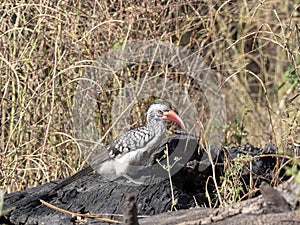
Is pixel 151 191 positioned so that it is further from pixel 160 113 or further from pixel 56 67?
pixel 56 67

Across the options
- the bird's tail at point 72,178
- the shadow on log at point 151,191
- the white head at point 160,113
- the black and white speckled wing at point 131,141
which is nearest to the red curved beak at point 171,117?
the white head at point 160,113

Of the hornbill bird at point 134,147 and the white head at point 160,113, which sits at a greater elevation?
the white head at point 160,113

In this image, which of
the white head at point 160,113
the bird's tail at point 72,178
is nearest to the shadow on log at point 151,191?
the bird's tail at point 72,178

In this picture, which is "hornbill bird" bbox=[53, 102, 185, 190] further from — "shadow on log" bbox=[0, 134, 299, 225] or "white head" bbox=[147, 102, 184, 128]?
"shadow on log" bbox=[0, 134, 299, 225]

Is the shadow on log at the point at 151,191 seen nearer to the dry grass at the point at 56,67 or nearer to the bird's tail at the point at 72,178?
the bird's tail at the point at 72,178

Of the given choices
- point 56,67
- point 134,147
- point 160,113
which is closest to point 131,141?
point 134,147

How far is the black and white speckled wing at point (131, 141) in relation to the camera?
362 centimetres

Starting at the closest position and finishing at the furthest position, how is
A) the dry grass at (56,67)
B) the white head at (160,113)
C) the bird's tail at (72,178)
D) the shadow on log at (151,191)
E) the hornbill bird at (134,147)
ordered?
the shadow on log at (151,191) < the bird's tail at (72,178) < the hornbill bird at (134,147) < the white head at (160,113) < the dry grass at (56,67)

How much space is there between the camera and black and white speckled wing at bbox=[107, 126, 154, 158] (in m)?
3.62

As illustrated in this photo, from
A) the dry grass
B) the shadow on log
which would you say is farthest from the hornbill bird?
the dry grass

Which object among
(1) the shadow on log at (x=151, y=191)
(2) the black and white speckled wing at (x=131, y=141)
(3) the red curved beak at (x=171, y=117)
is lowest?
(1) the shadow on log at (x=151, y=191)

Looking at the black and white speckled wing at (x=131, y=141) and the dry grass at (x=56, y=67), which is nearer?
the black and white speckled wing at (x=131, y=141)

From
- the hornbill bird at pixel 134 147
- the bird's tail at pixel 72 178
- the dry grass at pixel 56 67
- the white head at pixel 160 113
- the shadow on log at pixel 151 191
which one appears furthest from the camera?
the dry grass at pixel 56 67

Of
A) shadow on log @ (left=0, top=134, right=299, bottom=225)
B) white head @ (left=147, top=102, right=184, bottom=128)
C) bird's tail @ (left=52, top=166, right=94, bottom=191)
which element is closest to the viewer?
shadow on log @ (left=0, top=134, right=299, bottom=225)
